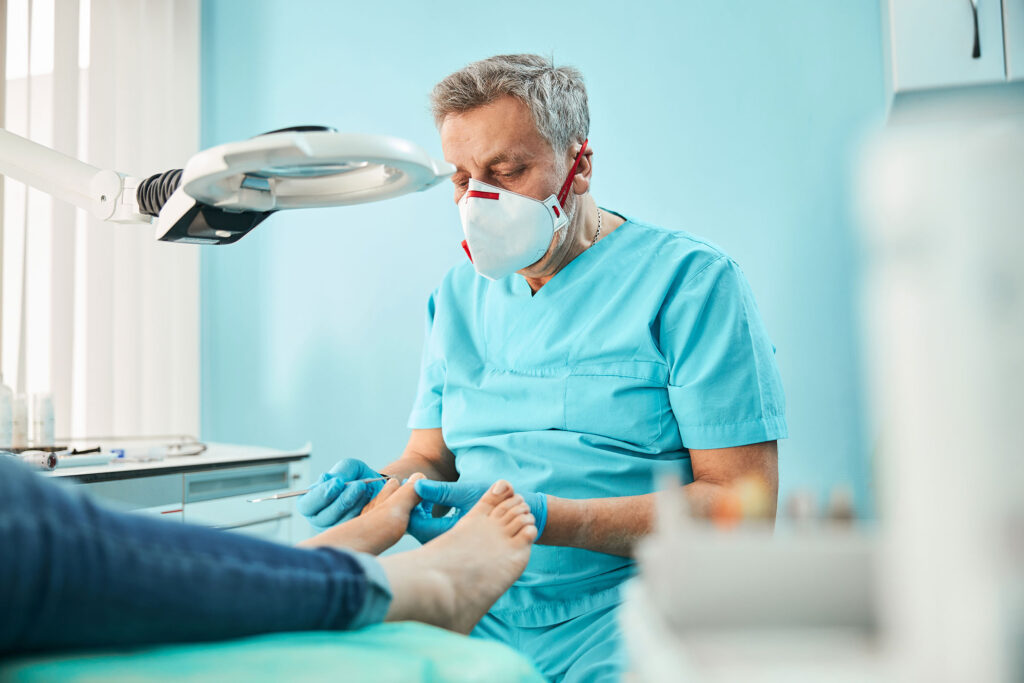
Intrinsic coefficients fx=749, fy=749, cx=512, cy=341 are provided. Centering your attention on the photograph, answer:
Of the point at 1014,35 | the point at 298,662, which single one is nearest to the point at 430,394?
the point at 298,662

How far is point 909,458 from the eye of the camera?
278 millimetres

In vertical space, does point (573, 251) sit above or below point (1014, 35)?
below

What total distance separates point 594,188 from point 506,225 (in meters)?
0.93

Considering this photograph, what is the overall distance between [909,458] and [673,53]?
2025mm

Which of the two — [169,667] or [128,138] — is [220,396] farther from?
[169,667]

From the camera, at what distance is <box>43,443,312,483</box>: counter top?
1735 mm

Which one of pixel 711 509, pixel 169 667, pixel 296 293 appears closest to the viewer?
pixel 169 667

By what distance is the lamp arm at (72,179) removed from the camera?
1247 millimetres

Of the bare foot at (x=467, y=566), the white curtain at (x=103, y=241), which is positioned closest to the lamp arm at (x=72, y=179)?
the bare foot at (x=467, y=566)

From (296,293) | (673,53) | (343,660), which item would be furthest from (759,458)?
(296,293)

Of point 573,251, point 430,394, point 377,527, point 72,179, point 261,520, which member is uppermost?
point 72,179

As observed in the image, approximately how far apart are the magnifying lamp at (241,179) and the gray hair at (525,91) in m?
0.39

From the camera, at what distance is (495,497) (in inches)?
43.2

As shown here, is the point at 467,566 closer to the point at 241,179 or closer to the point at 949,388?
the point at 241,179
